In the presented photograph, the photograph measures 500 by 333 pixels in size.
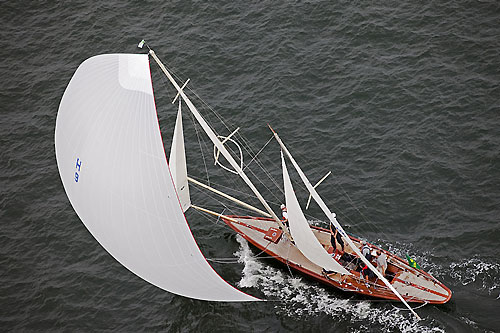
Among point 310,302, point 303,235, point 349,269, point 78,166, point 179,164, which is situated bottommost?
point 310,302

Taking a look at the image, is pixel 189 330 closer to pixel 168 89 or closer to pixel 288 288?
pixel 288 288

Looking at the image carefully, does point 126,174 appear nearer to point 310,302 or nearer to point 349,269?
point 310,302

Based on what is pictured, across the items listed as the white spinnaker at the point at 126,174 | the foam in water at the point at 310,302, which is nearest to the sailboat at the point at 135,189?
the white spinnaker at the point at 126,174

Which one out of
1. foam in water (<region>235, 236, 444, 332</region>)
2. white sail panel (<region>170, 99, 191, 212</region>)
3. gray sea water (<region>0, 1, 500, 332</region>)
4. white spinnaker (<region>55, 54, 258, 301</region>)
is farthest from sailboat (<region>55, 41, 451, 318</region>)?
white sail panel (<region>170, 99, 191, 212</region>)

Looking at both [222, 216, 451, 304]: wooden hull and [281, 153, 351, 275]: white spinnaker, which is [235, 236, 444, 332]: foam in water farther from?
[281, 153, 351, 275]: white spinnaker

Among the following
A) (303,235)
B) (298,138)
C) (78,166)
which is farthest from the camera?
(298,138)

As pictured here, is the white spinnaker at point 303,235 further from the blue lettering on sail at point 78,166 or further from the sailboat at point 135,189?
the blue lettering on sail at point 78,166

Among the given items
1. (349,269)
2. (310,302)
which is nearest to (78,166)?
(310,302)
